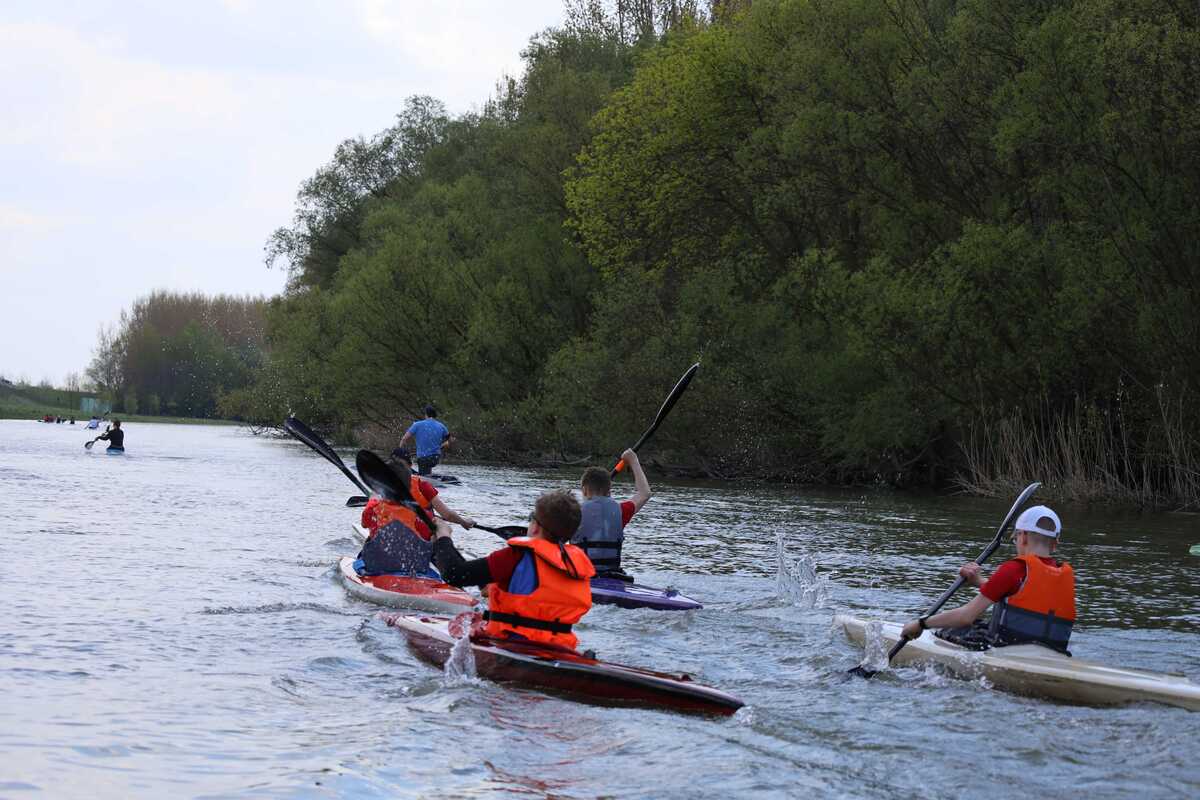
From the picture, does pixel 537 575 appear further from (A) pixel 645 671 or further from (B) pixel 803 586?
(B) pixel 803 586

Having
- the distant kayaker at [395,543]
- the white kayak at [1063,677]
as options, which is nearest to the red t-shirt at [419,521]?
the distant kayaker at [395,543]

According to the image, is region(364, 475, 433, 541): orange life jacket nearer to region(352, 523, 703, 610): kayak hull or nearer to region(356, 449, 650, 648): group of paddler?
region(352, 523, 703, 610): kayak hull

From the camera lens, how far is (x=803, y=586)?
13219 millimetres

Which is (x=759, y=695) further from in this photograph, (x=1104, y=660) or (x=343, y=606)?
(x=343, y=606)

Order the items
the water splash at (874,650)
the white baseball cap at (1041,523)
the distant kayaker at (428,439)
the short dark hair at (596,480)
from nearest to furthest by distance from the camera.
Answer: the white baseball cap at (1041,523) < the water splash at (874,650) < the short dark hair at (596,480) < the distant kayaker at (428,439)

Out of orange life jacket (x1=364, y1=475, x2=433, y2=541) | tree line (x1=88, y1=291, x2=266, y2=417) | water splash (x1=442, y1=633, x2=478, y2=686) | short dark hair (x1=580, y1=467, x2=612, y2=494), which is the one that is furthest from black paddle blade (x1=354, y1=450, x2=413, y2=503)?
tree line (x1=88, y1=291, x2=266, y2=417)

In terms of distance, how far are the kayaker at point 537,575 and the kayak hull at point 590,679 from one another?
108 millimetres

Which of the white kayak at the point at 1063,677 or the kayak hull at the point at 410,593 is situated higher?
the white kayak at the point at 1063,677

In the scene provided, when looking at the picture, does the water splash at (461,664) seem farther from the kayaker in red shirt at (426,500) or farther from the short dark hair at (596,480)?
the short dark hair at (596,480)

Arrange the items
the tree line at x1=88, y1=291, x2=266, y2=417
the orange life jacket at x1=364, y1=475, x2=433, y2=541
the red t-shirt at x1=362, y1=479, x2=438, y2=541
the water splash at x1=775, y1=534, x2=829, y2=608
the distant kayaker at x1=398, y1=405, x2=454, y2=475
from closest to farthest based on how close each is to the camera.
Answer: the red t-shirt at x1=362, y1=479, x2=438, y2=541 < the orange life jacket at x1=364, y1=475, x2=433, y2=541 < the water splash at x1=775, y1=534, x2=829, y2=608 < the distant kayaker at x1=398, y1=405, x2=454, y2=475 < the tree line at x1=88, y1=291, x2=266, y2=417

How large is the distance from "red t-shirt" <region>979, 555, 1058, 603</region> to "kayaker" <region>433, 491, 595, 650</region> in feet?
8.17

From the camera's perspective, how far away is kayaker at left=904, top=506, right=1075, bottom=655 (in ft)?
27.7

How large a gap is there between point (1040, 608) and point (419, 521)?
5638 millimetres

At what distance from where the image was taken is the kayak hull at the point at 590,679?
25.3 feet
